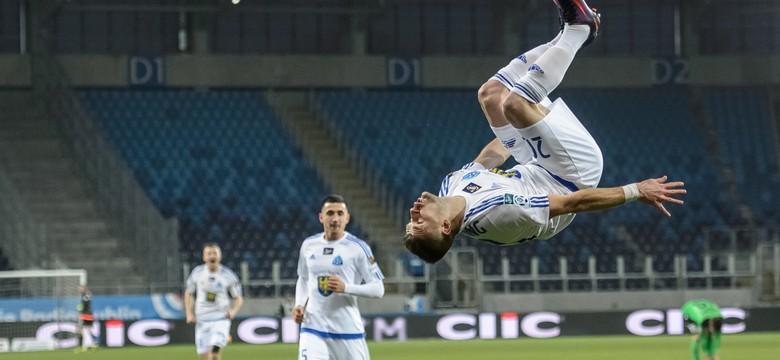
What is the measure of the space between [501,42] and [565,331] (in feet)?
36.1

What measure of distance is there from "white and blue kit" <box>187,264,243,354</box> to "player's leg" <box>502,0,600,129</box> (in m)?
9.29

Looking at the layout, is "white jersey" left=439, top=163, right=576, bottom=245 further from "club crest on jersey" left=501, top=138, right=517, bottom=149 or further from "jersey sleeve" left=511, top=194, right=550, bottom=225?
"club crest on jersey" left=501, top=138, right=517, bottom=149

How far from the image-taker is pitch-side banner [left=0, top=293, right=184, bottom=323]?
2475cm

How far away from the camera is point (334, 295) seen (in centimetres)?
1165

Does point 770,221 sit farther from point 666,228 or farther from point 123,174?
point 123,174

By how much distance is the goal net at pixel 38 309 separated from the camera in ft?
79.3

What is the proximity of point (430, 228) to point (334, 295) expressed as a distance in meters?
3.91

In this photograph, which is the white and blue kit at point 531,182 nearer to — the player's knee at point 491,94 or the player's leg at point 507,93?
the player's leg at point 507,93

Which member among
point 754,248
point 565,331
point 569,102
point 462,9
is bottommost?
point 565,331

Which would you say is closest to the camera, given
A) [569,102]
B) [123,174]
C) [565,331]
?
[565,331]

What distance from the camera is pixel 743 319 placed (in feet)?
85.0

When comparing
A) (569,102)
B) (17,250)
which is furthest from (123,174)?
(569,102)

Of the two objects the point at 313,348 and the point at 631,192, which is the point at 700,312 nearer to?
the point at 313,348

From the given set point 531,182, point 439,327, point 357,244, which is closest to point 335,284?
point 357,244
